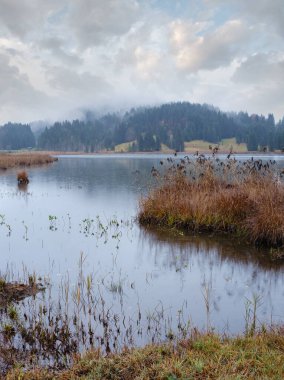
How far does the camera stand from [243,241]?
48.1 ft

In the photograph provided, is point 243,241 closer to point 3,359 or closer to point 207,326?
point 207,326

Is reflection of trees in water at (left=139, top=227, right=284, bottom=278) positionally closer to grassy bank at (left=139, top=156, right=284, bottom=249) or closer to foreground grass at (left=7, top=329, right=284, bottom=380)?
grassy bank at (left=139, top=156, right=284, bottom=249)

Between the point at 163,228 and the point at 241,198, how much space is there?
386 cm

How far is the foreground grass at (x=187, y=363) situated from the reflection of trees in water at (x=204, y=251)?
18.0 ft

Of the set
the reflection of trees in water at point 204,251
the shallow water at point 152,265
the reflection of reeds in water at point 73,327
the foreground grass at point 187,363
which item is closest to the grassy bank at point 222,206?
the reflection of trees in water at point 204,251

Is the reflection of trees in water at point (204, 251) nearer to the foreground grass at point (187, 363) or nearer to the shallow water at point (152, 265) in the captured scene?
the shallow water at point (152, 265)

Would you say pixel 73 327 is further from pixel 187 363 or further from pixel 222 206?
pixel 222 206

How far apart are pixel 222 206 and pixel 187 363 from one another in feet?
37.0

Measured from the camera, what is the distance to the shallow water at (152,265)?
8695mm

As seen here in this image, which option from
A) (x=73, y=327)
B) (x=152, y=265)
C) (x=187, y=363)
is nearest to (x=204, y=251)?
(x=152, y=265)

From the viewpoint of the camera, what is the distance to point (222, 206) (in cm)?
1617

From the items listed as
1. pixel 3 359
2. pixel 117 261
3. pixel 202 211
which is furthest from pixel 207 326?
pixel 202 211

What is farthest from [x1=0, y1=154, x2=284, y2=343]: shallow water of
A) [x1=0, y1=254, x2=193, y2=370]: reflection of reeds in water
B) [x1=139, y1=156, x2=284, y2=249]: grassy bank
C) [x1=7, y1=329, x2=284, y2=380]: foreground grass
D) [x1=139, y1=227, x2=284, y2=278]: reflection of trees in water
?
[x1=7, y1=329, x2=284, y2=380]: foreground grass

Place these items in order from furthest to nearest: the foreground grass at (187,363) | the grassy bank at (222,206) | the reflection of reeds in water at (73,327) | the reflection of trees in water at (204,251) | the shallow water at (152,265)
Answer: the grassy bank at (222,206)
the reflection of trees in water at (204,251)
the shallow water at (152,265)
the reflection of reeds in water at (73,327)
the foreground grass at (187,363)
